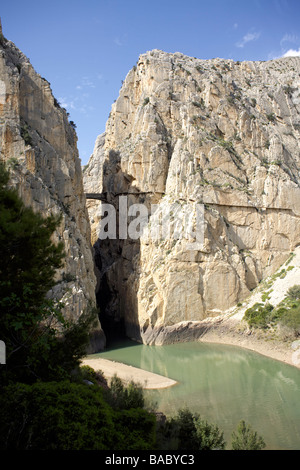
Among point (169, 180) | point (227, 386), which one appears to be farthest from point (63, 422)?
point (169, 180)

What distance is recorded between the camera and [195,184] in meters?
45.0

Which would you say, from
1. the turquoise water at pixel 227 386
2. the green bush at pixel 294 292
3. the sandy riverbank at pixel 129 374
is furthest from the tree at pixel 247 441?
the green bush at pixel 294 292

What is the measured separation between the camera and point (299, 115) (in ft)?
196

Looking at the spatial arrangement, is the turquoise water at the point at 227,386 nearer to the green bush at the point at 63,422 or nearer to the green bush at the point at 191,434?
the green bush at the point at 191,434

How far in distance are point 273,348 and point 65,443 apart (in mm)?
26788

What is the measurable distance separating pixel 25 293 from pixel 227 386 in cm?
1799

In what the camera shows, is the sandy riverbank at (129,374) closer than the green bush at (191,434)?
No

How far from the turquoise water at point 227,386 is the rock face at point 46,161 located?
7.04m

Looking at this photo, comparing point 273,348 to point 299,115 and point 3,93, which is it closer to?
point 3,93

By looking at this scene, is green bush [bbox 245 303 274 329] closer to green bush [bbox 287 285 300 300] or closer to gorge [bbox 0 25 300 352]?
green bush [bbox 287 285 300 300]

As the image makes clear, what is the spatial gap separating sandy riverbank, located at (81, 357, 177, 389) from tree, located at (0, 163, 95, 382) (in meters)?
13.4

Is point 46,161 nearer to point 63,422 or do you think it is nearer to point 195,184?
point 195,184

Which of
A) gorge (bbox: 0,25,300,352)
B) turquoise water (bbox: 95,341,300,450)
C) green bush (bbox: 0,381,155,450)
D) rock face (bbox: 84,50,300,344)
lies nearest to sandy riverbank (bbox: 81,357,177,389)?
turquoise water (bbox: 95,341,300,450)

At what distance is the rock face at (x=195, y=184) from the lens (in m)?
41.2
